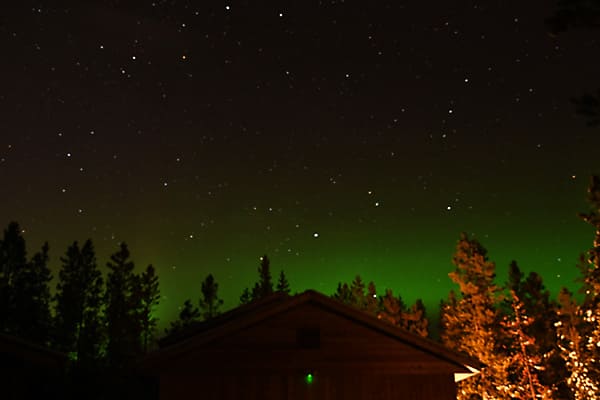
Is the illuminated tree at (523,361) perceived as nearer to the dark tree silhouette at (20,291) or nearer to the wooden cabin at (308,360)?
the wooden cabin at (308,360)

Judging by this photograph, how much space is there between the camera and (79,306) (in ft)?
152

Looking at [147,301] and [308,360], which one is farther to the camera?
[147,301]

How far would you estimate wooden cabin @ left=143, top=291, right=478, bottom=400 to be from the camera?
42.5ft

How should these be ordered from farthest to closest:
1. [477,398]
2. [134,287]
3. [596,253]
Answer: [134,287] → [477,398] → [596,253]

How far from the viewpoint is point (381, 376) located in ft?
43.7

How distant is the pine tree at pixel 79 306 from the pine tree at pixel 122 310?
123cm

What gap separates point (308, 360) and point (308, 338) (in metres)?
0.51

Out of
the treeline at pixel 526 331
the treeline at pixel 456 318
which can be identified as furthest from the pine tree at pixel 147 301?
the treeline at pixel 526 331

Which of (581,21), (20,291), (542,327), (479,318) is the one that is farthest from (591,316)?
(20,291)

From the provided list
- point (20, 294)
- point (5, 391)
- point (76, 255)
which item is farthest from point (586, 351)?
point (76, 255)

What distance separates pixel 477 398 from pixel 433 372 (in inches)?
838

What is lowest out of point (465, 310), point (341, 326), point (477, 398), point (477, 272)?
point (477, 398)

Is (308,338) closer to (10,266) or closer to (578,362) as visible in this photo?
(578,362)

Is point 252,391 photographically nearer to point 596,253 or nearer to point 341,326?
point 341,326
